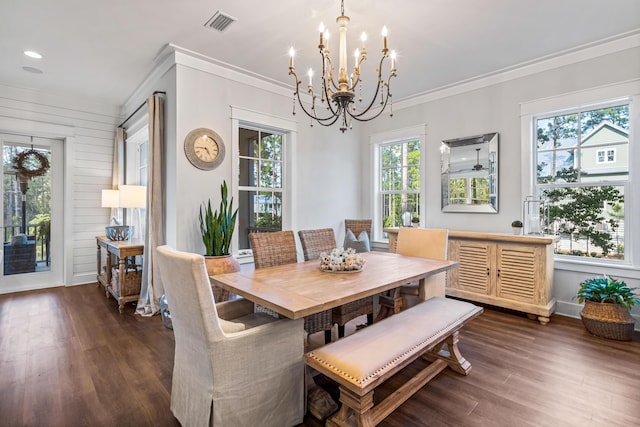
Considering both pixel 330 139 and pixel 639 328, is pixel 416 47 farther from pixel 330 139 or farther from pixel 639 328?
pixel 639 328

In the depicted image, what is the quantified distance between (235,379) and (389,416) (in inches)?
36.8

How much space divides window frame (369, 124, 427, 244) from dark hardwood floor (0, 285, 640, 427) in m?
2.01

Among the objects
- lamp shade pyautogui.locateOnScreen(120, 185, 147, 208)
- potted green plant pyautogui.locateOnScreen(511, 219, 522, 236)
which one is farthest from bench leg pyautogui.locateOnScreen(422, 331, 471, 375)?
lamp shade pyautogui.locateOnScreen(120, 185, 147, 208)

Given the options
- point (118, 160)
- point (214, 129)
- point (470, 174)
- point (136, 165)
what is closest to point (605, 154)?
point (470, 174)

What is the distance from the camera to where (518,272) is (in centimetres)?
337

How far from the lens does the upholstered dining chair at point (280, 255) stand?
247 centimetres

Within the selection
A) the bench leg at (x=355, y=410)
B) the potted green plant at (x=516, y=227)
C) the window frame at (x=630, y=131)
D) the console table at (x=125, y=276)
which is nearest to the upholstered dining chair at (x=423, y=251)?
the potted green plant at (x=516, y=227)

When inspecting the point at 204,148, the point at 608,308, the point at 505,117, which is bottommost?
the point at 608,308

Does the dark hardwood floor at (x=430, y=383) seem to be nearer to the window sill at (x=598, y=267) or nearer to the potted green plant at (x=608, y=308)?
the potted green plant at (x=608, y=308)

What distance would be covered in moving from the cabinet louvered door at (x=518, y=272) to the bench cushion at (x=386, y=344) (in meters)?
A: 1.47

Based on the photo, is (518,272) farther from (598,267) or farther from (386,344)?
(386,344)

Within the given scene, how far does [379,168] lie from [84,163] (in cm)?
463

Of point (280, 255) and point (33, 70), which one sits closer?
point (280, 255)

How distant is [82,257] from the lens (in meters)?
4.89
